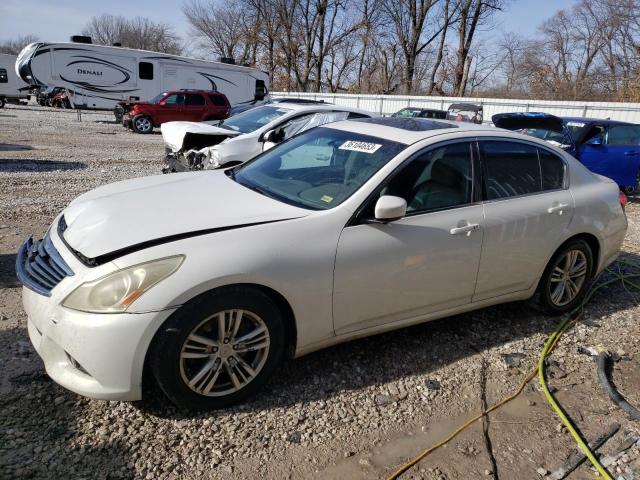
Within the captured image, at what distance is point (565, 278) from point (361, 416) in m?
2.48

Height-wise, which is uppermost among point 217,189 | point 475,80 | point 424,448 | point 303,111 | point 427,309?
point 475,80

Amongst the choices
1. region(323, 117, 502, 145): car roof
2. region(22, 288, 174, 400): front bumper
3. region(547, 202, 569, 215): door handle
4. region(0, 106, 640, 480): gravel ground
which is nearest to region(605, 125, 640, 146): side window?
region(0, 106, 640, 480): gravel ground

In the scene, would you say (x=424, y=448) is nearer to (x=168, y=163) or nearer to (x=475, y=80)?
(x=168, y=163)

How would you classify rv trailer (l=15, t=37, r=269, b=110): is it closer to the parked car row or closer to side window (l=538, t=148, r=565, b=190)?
the parked car row

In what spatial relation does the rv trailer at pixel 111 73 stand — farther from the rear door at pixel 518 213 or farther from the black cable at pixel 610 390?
the black cable at pixel 610 390

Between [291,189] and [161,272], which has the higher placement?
[291,189]

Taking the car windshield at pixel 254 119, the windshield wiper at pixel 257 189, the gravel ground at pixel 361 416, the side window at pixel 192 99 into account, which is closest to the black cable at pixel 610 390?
the gravel ground at pixel 361 416

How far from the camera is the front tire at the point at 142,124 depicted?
19562 millimetres

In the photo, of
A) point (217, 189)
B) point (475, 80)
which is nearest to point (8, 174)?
point (217, 189)

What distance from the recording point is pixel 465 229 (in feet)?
11.3

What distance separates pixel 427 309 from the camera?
3.49 metres

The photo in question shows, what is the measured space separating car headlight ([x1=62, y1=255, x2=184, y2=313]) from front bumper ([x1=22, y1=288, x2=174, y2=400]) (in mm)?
38

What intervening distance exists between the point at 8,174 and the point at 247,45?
46.9 metres

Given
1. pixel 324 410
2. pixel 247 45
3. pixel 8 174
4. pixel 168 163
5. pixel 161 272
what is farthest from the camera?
pixel 247 45
